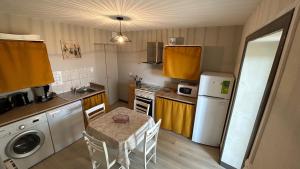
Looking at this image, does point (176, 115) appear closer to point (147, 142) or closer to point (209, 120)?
point (209, 120)

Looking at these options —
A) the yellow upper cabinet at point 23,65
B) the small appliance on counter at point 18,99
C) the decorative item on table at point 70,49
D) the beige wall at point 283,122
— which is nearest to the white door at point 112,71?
the decorative item on table at point 70,49

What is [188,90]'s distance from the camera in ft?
8.98

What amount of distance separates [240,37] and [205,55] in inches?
26.2

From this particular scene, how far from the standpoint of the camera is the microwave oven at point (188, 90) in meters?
2.68

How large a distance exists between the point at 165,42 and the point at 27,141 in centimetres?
318

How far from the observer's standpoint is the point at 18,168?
186cm

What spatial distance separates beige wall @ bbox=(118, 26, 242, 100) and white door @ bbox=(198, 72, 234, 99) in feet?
1.86

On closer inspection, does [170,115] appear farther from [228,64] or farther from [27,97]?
[27,97]

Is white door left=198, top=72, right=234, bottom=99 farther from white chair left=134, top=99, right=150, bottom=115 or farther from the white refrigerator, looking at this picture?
white chair left=134, top=99, right=150, bottom=115

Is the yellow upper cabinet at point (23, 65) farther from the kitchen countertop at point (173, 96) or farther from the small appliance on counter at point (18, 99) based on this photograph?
the kitchen countertop at point (173, 96)

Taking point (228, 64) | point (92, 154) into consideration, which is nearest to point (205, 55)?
point (228, 64)

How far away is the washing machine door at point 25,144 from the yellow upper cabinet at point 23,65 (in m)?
0.71

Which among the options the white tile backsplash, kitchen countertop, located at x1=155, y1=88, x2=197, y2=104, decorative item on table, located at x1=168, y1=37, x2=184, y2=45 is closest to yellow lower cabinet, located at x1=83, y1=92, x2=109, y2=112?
the white tile backsplash

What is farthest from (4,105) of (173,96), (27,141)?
(173,96)
